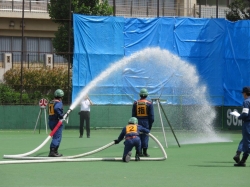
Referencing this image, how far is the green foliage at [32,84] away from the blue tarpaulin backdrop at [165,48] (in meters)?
3.21

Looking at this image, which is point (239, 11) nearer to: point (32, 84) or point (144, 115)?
point (32, 84)

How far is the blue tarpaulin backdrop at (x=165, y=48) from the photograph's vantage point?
34.4 m

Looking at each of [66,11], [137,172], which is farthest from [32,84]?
[137,172]

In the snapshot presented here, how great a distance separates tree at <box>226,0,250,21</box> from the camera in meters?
38.2

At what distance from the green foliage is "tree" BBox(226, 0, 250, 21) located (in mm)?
10618

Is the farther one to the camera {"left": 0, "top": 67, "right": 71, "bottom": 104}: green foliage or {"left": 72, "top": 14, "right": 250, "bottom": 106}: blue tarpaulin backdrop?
{"left": 0, "top": 67, "right": 71, "bottom": 104}: green foliage

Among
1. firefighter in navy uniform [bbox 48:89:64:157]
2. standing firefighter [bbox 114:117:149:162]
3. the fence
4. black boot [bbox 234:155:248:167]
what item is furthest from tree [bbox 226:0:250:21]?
black boot [bbox 234:155:248:167]

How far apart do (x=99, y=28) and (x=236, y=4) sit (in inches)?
353

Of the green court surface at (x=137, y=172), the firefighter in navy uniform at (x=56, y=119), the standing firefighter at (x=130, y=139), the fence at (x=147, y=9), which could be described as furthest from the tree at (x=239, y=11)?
the standing firefighter at (x=130, y=139)

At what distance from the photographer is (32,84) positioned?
131 feet

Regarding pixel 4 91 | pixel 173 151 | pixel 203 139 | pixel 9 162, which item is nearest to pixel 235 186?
pixel 9 162

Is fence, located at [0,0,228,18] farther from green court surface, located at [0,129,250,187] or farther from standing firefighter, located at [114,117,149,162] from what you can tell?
standing firefighter, located at [114,117,149,162]

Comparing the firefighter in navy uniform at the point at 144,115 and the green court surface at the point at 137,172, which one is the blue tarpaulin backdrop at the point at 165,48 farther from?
the firefighter in navy uniform at the point at 144,115

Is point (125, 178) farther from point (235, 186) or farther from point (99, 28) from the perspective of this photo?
point (99, 28)
